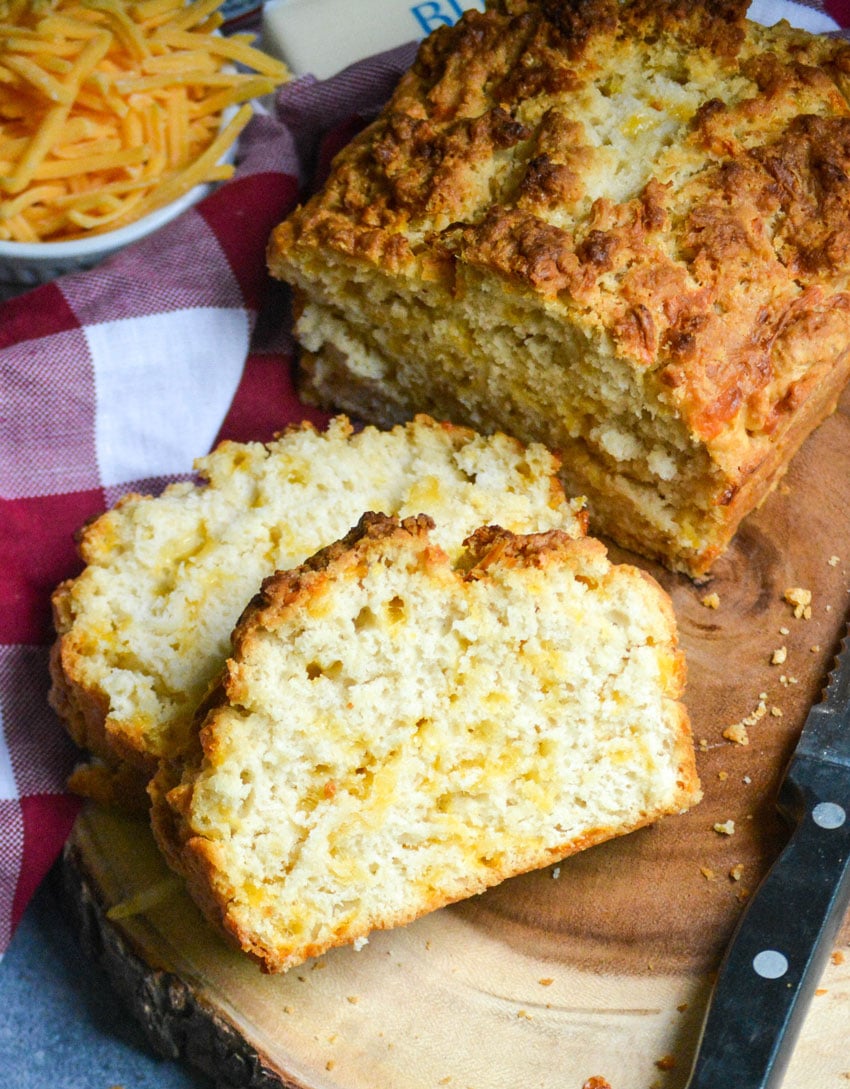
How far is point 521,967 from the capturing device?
3893 mm

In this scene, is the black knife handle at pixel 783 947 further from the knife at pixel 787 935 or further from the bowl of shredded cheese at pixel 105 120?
the bowl of shredded cheese at pixel 105 120

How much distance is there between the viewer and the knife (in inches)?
136

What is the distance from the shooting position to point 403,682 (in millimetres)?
3684

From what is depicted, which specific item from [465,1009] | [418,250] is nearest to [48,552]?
[418,250]

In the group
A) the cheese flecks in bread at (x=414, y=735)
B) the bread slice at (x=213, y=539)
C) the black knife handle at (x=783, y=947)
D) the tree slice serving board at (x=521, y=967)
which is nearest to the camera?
the black knife handle at (x=783, y=947)

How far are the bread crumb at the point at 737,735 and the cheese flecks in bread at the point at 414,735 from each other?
38 centimetres

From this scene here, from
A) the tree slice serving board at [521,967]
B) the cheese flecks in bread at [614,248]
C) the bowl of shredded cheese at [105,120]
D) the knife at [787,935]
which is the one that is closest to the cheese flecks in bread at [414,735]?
the tree slice serving board at [521,967]

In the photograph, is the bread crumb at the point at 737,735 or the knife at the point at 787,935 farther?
the bread crumb at the point at 737,735

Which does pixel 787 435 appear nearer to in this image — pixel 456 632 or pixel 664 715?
pixel 664 715

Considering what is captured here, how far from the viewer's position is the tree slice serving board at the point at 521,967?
371 cm

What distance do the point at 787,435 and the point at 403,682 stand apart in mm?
1706

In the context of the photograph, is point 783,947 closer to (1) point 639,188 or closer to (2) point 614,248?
(2) point 614,248

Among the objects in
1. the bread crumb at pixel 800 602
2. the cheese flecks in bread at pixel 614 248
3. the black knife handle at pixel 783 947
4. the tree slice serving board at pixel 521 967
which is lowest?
the tree slice serving board at pixel 521 967


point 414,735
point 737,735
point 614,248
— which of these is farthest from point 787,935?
A: point 614,248
